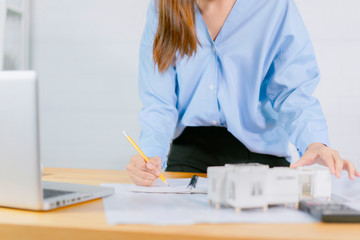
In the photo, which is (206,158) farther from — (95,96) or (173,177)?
(95,96)

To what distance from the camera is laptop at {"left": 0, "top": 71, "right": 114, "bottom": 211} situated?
631 millimetres

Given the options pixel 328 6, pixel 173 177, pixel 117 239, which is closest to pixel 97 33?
pixel 328 6

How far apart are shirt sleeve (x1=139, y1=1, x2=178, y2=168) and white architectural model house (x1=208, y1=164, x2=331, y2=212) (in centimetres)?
62

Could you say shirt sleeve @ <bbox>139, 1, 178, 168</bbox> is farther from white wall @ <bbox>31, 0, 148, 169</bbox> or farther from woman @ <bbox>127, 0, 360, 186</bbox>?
white wall @ <bbox>31, 0, 148, 169</bbox>

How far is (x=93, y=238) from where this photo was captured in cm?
59

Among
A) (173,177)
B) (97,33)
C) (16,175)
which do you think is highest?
(97,33)

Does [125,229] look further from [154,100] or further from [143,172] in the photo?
[154,100]

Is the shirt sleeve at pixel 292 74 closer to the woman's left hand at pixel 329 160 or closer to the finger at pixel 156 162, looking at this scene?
the woman's left hand at pixel 329 160

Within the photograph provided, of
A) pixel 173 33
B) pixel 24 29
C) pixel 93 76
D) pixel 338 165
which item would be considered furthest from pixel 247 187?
pixel 24 29

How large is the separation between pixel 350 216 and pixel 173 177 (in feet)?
2.08

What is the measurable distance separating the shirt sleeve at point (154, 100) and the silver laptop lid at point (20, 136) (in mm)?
653

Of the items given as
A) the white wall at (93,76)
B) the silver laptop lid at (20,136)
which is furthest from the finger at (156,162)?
the white wall at (93,76)

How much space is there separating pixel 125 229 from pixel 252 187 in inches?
8.6

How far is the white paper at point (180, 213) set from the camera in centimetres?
63
